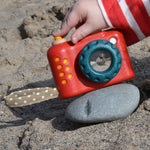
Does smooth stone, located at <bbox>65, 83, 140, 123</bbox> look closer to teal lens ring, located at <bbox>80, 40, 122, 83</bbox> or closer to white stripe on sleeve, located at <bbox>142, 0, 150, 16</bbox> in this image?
teal lens ring, located at <bbox>80, 40, 122, 83</bbox>

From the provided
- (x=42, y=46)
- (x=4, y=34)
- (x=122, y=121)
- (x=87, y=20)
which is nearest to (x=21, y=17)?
(x=4, y=34)

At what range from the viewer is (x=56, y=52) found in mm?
1312

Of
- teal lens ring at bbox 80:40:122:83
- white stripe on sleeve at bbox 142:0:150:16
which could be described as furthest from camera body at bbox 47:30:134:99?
white stripe on sleeve at bbox 142:0:150:16

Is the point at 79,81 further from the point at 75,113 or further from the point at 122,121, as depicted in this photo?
the point at 122,121

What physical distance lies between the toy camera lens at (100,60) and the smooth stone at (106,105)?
0.43 feet

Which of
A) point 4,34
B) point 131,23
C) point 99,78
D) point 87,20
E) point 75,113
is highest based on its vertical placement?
point 4,34

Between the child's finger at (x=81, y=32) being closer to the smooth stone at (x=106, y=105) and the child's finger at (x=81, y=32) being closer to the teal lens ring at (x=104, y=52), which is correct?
the teal lens ring at (x=104, y=52)

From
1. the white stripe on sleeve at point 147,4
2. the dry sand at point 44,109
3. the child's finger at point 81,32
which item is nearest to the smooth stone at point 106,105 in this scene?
the dry sand at point 44,109

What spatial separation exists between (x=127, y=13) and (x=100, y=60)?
29cm

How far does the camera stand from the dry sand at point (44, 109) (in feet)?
3.88

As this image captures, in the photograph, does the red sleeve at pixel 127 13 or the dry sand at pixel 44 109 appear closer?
the dry sand at pixel 44 109

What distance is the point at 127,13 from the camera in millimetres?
1310

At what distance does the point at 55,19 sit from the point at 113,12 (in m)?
1.74

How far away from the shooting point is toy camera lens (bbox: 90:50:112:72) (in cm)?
132
